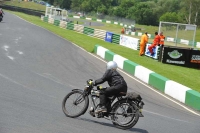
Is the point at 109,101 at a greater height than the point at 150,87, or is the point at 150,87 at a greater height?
the point at 109,101

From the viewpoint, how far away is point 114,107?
370 inches

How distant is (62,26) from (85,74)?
1465 inches

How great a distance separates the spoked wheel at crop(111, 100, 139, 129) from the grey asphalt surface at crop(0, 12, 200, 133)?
7.2 inches

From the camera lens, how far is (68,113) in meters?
9.99

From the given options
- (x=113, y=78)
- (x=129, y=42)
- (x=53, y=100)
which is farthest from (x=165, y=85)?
(x=129, y=42)

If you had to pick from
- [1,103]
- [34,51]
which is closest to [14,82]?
[1,103]

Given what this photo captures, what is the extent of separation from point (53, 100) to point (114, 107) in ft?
9.74

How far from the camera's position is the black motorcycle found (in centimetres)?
912

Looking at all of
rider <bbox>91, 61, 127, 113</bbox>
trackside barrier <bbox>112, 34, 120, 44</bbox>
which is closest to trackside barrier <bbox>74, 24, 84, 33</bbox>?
trackside barrier <bbox>112, 34, 120, 44</bbox>

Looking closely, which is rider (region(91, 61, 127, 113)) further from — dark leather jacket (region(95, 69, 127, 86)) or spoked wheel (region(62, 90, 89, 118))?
spoked wheel (region(62, 90, 89, 118))

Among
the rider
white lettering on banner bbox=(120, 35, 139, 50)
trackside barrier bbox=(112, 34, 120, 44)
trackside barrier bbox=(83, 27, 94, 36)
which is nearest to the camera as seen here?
the rider

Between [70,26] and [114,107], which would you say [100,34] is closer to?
[70,26]

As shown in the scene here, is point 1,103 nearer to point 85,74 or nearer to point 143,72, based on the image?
point 85,74

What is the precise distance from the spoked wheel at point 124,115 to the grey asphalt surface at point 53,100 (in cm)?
18
